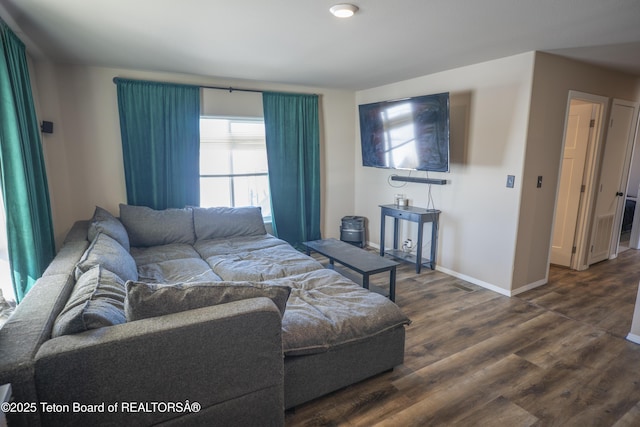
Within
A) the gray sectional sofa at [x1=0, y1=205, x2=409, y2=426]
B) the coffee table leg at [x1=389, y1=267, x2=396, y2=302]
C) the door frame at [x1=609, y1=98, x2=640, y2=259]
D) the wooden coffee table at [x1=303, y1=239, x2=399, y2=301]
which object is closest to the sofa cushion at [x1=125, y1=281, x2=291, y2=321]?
the gray sectional sofa at [x1=0, y1=205, x2=409, y2=426]

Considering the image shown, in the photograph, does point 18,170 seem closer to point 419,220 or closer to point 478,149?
point 419,220

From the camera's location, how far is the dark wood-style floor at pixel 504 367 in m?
1.89

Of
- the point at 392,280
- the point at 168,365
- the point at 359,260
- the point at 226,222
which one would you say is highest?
the point at 226,222

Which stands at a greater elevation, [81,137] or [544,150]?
[81,137]

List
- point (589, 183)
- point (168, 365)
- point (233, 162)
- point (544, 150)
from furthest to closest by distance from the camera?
point (233, 162) → point (589, 183) → point (544, 150) → point (168, 365)

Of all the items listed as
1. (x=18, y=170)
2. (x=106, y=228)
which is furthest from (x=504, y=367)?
(x=18, y=170)

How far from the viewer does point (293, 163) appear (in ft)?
15.3

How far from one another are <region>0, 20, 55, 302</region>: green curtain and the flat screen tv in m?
3.38

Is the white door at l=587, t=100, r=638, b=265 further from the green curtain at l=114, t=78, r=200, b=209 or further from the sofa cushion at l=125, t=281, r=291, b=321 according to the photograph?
the green curtain at l=114, t=78, r=200, b=209

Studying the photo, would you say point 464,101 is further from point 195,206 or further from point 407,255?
point 195,206

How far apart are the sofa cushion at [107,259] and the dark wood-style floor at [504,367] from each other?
4.50 ft

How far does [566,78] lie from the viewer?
11.0 feet

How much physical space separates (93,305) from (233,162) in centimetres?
317

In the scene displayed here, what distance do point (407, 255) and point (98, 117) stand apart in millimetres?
3933
